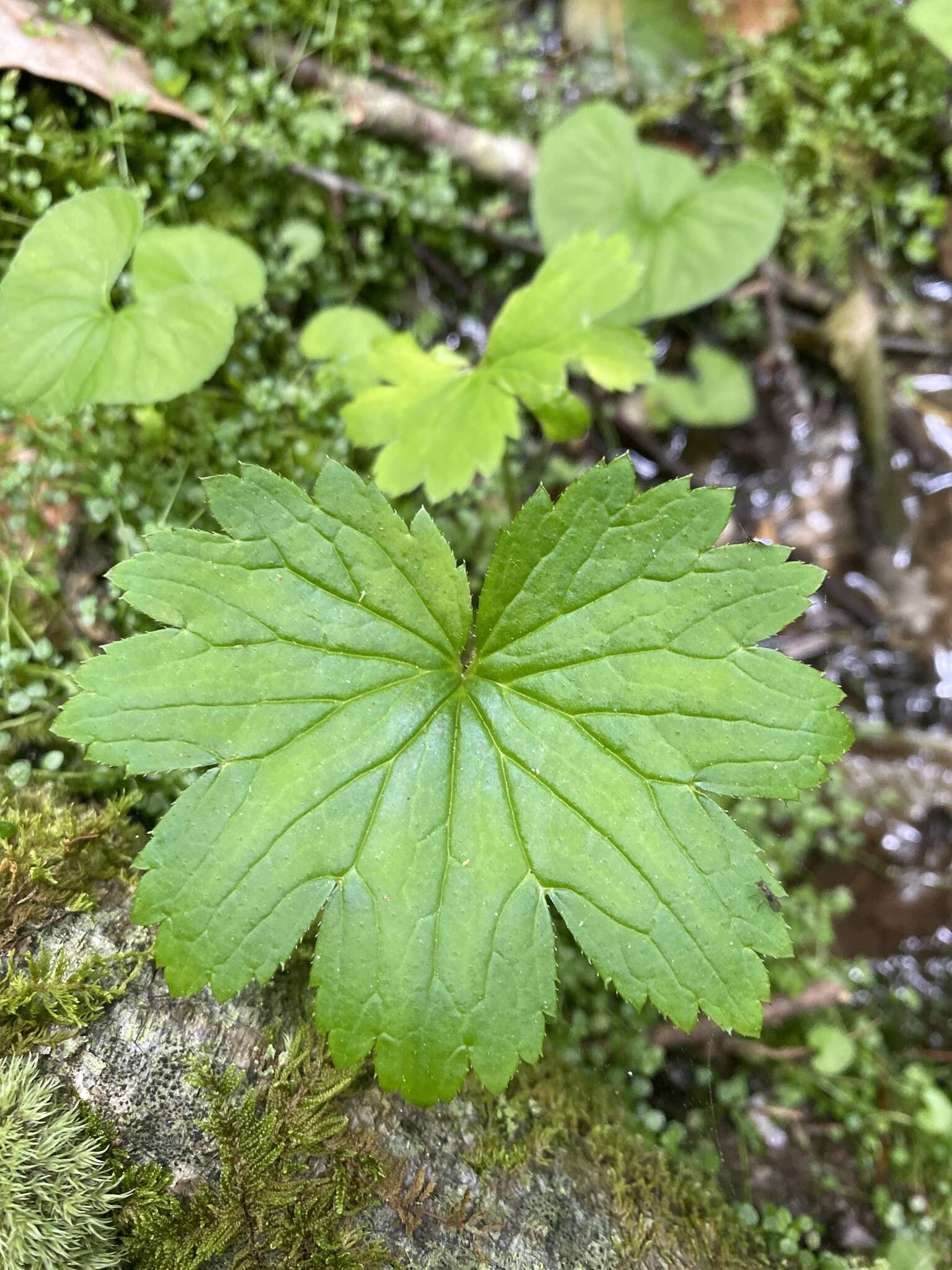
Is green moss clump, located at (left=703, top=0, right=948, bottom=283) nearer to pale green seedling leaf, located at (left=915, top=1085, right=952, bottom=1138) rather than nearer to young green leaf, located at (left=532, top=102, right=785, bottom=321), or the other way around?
young green leaf, located at (left=532, top=102, right=785, bottom=321)

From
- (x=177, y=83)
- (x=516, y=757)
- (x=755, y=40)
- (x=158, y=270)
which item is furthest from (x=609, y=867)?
(x=755, y=40)

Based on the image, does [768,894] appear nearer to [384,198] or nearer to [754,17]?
[384,198]

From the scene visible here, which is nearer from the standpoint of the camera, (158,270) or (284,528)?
(284,528)

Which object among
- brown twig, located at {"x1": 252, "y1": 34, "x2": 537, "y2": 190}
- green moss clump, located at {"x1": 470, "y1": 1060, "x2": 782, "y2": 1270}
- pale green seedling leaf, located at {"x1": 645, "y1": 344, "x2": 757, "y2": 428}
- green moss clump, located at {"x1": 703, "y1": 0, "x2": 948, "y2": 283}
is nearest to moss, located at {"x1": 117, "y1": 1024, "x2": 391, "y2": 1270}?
green moss clump, located at {"x1": 470, "y1": 1060, "x2": 782, "y2": 1270}

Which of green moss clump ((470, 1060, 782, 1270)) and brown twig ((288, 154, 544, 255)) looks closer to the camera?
green moss clump ((470, 1060, 782, 1270))

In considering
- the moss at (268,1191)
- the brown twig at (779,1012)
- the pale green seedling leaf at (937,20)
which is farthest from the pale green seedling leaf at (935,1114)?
the pale green seedling leaf at (937,20)

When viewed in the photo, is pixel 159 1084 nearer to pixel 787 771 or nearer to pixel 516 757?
pixel 516 757
